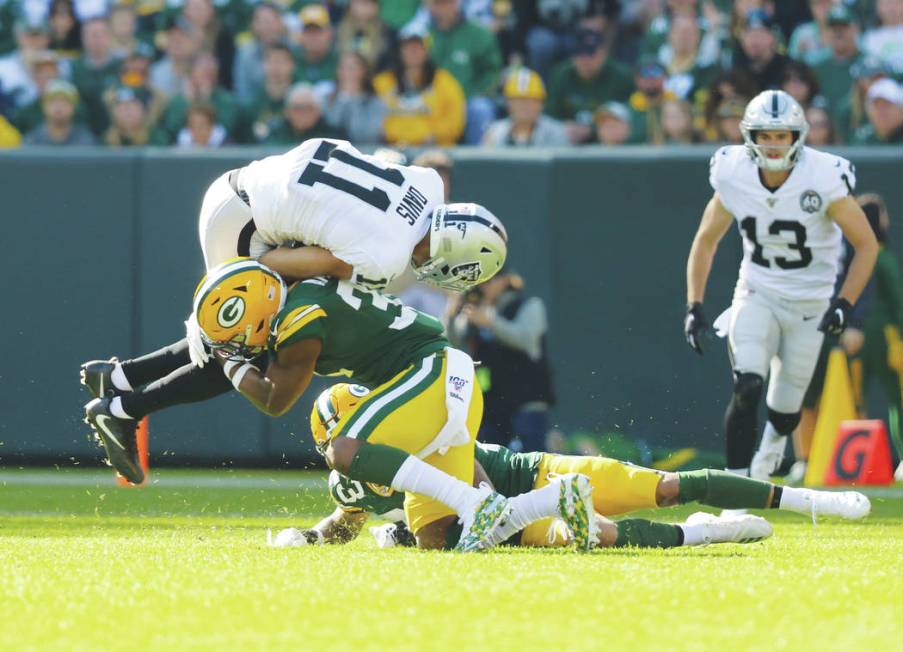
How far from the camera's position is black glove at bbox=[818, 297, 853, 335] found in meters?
7.62

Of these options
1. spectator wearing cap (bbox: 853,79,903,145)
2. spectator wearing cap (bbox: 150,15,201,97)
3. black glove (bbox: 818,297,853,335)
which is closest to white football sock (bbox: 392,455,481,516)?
black glove (bbox: 818,297,853,335)

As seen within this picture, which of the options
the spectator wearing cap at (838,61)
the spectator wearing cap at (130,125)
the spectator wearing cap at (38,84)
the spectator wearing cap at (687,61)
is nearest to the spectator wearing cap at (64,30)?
the spectator wearing cap at (38,84)

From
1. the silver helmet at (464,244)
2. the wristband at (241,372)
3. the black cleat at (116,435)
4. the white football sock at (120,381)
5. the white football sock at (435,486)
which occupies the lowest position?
the black cleat at (116,435)

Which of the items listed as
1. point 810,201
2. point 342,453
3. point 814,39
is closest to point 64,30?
point 814,39

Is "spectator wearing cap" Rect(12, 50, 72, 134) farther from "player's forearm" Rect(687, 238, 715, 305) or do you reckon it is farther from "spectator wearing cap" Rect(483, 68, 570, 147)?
"player's forearm" Rect(687, 238, 715, 305)

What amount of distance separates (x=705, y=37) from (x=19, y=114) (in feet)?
16.2

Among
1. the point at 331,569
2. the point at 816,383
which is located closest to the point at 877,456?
the point at 816,383

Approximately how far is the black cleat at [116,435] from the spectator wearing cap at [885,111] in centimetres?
582

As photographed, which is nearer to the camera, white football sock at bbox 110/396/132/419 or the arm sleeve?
white football sock at bbox 110/396/132/419

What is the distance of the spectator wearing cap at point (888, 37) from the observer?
36.7ft

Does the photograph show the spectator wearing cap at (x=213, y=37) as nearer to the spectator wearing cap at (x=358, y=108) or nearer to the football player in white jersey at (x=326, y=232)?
the spectator wearing cap at (x=358, y=108)

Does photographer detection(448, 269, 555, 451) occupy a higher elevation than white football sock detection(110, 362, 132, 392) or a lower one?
lower

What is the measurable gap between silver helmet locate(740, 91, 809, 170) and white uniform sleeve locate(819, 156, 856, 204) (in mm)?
168

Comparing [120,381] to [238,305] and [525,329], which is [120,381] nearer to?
[238,305]
